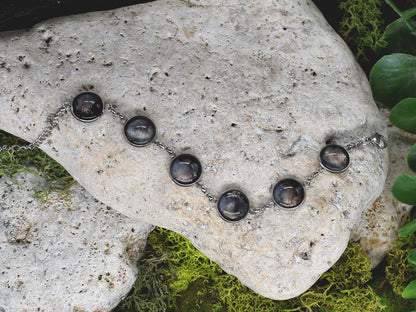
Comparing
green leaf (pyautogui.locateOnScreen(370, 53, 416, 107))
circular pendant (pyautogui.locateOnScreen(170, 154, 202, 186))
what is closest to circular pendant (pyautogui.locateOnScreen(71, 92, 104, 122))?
circular pendant (pyautogui.locateOnScreen(170, 154, 202, 186))

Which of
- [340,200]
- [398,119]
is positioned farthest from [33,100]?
[398,119]

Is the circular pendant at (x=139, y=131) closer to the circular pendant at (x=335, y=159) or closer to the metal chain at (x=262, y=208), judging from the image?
the metal chain at (x=262, y=208)

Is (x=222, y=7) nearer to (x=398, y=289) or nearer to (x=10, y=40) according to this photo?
(x=10, y=40)

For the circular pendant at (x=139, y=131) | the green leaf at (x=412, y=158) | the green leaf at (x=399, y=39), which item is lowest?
the circular pendant at (x=139, y=131)

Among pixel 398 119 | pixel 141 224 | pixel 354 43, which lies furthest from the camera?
Result: pixel 354 43

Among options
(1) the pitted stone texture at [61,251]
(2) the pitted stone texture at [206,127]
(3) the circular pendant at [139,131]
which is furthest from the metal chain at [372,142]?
(1) the pitted stone texture at [61,251]

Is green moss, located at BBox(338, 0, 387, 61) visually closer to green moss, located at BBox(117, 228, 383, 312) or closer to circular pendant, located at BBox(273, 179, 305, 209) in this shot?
circular pendant, located at BBox(273, 179, 305, 209)

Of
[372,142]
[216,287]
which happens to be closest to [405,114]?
[372,142]
